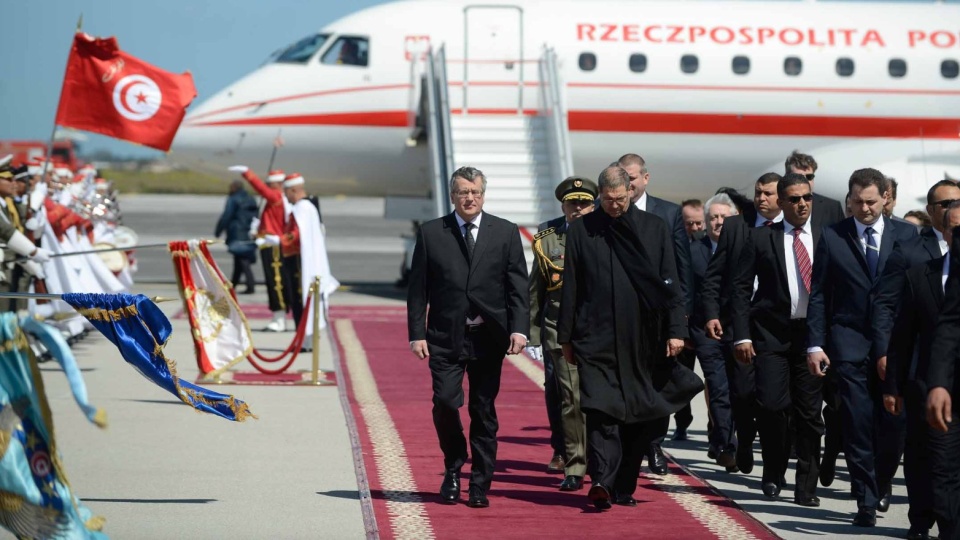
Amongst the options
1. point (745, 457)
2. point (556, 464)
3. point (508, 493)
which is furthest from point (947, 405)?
point (556, 464)

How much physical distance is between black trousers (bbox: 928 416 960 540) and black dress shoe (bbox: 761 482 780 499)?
1690 mm

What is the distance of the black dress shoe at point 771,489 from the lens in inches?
321

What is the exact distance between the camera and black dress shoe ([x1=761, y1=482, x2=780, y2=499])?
321 inches

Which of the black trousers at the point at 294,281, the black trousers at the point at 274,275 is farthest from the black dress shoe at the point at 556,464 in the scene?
the black trousers at the point at 274,275

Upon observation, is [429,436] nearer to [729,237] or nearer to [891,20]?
[729,237]

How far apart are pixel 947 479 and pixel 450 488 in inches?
101

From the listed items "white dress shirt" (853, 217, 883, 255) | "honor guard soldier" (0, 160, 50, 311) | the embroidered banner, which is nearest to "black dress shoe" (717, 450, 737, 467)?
"white dress shirt" (853, 217, 883, 255)

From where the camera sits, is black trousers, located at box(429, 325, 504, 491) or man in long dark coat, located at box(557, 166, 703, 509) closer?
man in long dark coat, located at box(557, 166, 703, 509)

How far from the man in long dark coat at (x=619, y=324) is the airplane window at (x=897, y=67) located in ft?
48.3

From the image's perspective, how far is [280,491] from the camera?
812cm

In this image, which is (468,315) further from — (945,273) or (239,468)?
(945,273)

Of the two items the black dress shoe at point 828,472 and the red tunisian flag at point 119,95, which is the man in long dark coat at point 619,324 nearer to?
the black dress shoe at point 828,472

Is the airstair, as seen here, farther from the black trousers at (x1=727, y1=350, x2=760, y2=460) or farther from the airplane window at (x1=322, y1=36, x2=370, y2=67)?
the black trousers at (x1=727, y1=350, x2=760, y2=460)

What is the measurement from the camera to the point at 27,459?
18.8ft
